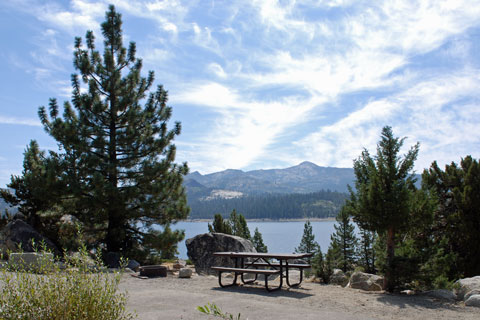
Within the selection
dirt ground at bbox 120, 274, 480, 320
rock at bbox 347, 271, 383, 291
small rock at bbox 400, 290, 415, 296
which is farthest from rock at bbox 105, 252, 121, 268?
small rock at bbox 400, 290, 415, 296

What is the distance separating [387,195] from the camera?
9000 millimetres

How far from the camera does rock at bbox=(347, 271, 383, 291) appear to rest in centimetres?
975

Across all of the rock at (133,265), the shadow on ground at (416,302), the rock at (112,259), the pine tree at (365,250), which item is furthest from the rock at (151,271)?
the pine tree at (365,250)

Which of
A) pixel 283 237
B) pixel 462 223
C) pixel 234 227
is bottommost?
pixel 283 237

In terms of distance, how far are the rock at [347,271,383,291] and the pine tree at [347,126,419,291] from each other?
73 centimetres

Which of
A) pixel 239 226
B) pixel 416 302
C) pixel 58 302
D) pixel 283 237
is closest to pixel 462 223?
pixel 416 302

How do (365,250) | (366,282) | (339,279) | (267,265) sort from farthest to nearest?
(365,250) < (339,279) < (267,265) < (366,282)

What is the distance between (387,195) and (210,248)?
7.81 meters

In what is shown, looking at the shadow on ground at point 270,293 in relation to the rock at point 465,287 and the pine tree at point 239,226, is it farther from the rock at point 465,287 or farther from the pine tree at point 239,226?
the pine tree at point 239,226

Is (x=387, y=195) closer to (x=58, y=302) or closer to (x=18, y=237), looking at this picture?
(x=58, y=302)

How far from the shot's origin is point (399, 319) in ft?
21.0

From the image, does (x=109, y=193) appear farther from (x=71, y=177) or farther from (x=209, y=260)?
(x=209, y=260)

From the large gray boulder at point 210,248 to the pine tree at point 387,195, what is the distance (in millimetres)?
5819

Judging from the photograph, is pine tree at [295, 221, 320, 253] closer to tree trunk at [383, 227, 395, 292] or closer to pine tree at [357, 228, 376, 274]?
pine tree at [357, 228, 376, 274]
